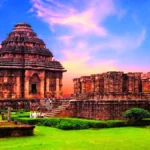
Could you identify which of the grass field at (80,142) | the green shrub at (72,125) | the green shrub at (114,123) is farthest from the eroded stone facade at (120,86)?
the grass field at (80,142)

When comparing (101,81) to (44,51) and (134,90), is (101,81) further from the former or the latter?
(44,51)

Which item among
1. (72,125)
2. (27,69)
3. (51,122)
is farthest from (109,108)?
(27,69)

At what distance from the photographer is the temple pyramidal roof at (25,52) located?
139 feet

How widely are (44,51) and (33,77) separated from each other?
450 centimetres

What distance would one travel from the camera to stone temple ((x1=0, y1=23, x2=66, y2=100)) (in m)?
41.9

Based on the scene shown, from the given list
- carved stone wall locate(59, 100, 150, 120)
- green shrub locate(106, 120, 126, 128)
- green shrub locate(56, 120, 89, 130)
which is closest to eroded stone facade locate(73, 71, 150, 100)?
carved stone wall locate(59, 100, 150, 120)

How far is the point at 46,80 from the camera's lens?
43969 mm

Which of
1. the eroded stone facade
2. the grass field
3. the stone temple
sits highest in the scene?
the stone temple

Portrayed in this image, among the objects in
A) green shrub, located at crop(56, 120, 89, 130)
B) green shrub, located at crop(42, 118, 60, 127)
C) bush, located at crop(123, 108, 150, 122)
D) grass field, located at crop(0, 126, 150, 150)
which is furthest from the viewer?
bush, located at crop(123, 108, 150, 122)

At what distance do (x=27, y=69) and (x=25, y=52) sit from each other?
275 centimetres

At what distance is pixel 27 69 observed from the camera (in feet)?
138

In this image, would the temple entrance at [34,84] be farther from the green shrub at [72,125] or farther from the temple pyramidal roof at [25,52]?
the green shrub at [72,125]

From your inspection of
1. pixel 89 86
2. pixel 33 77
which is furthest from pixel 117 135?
pixel 33 77

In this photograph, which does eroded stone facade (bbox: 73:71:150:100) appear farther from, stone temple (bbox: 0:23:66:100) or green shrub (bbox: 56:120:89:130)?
stone temple (bbox: 0:23:66:100)
